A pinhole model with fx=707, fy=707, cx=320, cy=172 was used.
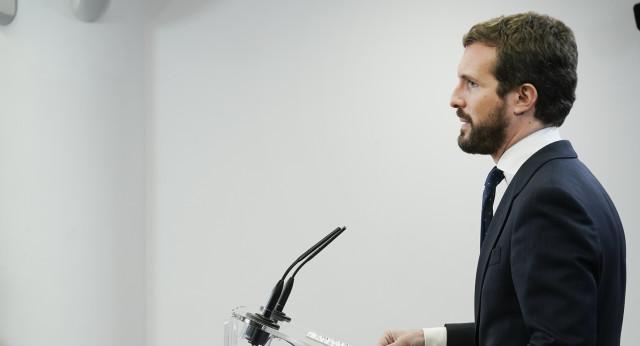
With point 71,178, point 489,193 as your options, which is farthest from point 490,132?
point 71,178

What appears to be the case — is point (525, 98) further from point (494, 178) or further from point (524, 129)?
point (494, 178)

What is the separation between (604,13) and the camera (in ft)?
9.84

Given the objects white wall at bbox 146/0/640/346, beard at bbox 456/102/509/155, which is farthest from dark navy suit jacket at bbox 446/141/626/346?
white wall at bbox 146/0/640/346

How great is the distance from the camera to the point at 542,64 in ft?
4.64

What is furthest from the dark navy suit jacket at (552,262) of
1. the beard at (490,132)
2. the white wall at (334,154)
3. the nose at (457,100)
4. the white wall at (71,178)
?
the white wall at (71,178)

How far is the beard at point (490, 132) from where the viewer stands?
4.67ft

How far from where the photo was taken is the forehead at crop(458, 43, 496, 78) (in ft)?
4.76

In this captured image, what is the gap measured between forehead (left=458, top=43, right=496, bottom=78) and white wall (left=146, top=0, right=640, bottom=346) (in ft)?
5.29

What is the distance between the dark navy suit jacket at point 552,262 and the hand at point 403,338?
285 mm

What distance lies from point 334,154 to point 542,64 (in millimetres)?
1798

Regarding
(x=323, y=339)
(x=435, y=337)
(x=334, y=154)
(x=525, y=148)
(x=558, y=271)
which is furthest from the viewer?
(x=334, y=154)

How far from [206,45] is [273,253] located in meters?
1.01

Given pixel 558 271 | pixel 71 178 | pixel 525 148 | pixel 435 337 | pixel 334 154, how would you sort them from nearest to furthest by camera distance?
pixel 558 271, pixel 525 148, pixel 435 337, pixel 71 178, pixel 334 154

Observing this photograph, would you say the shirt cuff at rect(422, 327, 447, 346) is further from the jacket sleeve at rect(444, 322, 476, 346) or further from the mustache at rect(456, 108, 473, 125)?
the mustache at rect(456, 108, 473, 125)
